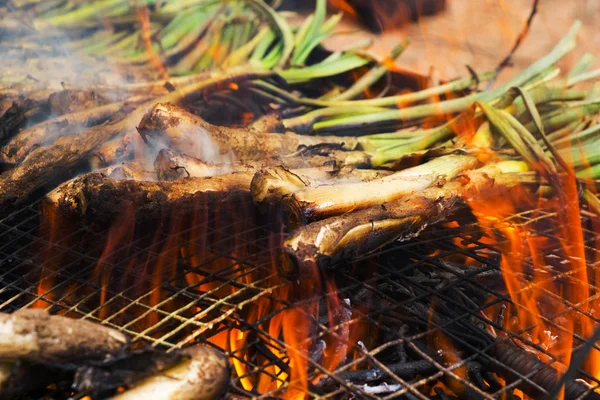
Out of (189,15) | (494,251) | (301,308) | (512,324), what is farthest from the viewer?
(189,15)

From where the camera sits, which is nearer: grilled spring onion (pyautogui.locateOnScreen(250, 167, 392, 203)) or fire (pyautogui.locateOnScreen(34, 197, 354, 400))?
fire (pyautogui.locateOnScreen(34, 197, 354, 400))

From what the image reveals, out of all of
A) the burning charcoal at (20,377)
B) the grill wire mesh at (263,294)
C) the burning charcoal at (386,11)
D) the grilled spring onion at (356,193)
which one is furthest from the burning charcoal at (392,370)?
the burning charcoal at (386,11)

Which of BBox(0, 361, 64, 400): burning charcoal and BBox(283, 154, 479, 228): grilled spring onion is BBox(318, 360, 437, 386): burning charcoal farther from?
BBox(0, 361, 64, 400): burning charcoal

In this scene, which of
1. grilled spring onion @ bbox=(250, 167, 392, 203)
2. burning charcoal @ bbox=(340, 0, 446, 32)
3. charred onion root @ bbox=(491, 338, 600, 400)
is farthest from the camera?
burning charcoal @ bbox=(340, 0, 446, 32)

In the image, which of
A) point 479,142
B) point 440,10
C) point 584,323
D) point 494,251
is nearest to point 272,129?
point 479,142

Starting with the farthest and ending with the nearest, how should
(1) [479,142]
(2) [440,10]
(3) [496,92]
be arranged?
(2) [440,10]
(3) [496,92]
(1) [479,142]

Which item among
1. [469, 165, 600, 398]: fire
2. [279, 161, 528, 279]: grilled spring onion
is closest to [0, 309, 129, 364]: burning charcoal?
[279, 161, 528, 279]: grilled spring onion

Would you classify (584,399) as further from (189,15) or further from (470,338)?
(189,15)

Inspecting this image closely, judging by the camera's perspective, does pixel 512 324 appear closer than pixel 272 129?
Yes
